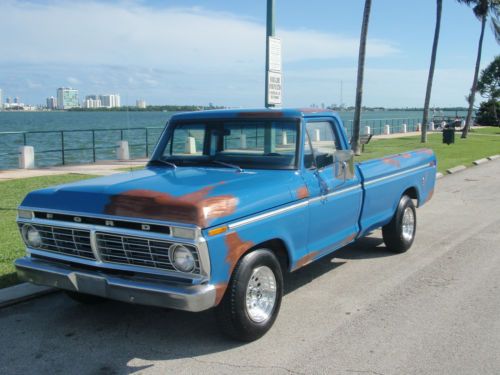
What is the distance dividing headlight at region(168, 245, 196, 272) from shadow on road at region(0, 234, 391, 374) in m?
0.74

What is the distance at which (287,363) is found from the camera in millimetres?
4066

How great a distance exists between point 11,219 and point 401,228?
18.9 ft

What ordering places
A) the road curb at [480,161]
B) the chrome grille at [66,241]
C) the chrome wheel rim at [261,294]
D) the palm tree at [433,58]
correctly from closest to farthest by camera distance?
the chrome grille at [66,241] → the chrome wheel rim at [261,294] → the road curb at [480,161] → the palm tree at [433,58]

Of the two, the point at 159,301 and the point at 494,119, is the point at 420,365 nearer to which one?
the point at 159,301

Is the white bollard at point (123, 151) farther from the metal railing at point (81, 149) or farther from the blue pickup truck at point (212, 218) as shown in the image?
the blue pickup truck at point (212, 218)

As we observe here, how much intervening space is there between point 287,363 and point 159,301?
1039 mm

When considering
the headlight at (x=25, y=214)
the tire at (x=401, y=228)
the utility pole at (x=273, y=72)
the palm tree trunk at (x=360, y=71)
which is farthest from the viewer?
the palm tree trunk at (x=360, y=71)

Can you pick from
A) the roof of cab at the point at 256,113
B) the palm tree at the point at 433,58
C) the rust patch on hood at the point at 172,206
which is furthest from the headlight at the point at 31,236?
the palm tree at the point at 433,58

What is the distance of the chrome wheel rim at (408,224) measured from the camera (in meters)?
7.24

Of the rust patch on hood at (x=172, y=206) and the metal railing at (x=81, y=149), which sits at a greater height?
the rust patch on hood at (x=172, y=206)

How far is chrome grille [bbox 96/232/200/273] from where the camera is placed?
401 cm

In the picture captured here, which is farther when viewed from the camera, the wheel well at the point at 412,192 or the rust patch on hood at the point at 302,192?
the wheel well at the point at 412,192

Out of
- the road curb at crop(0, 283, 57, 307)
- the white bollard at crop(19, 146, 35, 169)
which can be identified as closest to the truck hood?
the road curb at crop(0, 283, 57, 307)

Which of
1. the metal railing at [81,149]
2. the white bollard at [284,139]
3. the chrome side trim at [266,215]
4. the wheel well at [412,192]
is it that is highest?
the white bollard at [284,139]
